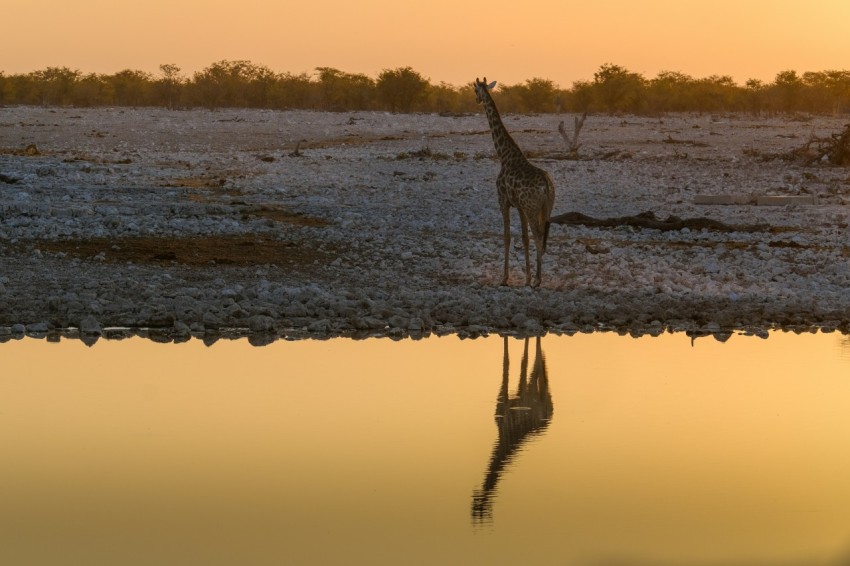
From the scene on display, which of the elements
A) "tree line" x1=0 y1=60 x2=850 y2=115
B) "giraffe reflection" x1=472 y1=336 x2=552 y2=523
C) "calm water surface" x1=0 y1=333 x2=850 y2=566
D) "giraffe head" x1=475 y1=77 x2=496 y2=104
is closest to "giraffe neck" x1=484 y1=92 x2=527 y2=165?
"giraffe head" x1=475 y1=77 x2=496 y2=104

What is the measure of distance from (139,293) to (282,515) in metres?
7.05

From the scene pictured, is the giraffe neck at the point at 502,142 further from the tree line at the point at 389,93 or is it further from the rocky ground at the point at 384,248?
the tree line at the point at 389,93

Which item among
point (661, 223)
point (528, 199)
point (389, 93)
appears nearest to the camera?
point (528, 199)

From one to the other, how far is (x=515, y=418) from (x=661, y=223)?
385 inches

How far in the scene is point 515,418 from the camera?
10484mm

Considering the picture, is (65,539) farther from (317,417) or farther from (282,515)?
(317,417)

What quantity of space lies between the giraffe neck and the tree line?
47.4 meters

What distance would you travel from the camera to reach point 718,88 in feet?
266

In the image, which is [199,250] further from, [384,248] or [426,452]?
[426,452]

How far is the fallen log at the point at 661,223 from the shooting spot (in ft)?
65.2

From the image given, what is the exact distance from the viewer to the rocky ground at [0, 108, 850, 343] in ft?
45.8

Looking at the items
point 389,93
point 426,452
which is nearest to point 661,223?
point 426,452

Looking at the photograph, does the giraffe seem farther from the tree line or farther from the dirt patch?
the tree line

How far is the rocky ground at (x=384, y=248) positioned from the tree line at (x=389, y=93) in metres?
38.8
